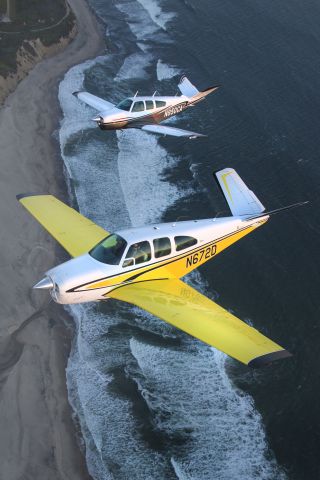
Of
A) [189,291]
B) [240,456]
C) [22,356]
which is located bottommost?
[240,456]

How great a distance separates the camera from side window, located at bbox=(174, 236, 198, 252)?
23.2 meters

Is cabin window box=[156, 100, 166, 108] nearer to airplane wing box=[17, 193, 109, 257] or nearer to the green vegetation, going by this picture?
the green vegetation

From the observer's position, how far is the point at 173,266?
2358 centimetres

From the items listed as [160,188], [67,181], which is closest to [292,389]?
[160,188]

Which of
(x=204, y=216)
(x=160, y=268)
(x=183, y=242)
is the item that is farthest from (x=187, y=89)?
(x=160, y=268)

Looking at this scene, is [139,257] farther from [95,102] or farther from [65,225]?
[95,102]

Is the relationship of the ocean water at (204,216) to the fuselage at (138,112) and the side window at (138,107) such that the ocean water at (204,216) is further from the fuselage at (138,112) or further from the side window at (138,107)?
the side window at (138,107)

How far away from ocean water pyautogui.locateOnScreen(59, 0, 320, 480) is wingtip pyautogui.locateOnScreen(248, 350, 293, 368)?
542cm

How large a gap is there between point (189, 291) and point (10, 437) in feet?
26.3

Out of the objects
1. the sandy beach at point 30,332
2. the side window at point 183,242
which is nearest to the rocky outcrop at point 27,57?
the sandy beach at point 30,332

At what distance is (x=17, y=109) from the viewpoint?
39.5m

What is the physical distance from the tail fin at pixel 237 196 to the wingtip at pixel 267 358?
797 centimetres

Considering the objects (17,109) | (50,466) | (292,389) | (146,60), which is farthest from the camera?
(146,60)

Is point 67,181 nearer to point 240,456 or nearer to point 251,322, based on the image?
point 251,322
